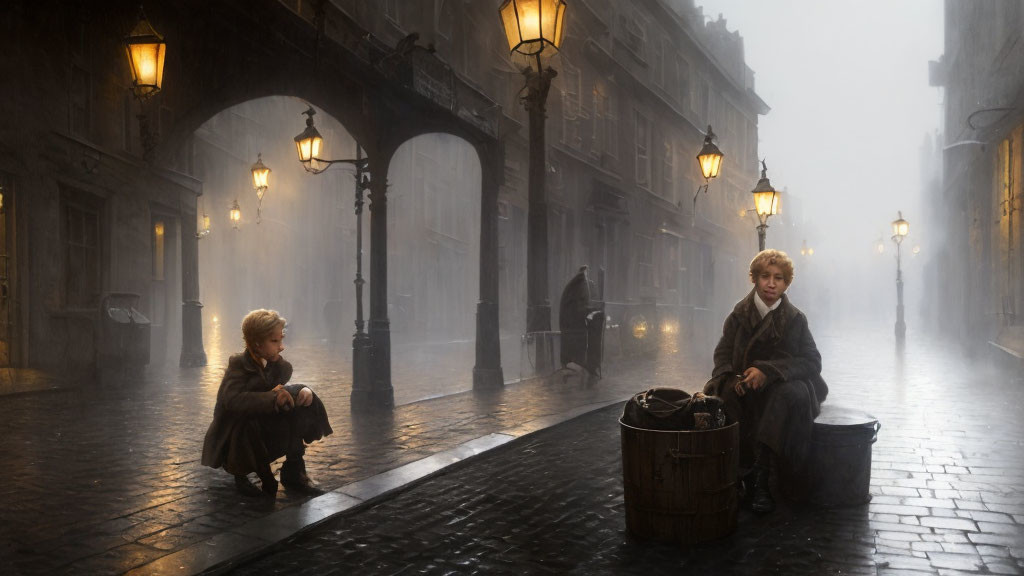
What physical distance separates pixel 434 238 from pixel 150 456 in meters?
21.2

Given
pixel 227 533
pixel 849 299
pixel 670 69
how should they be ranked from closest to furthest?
pixel 227 533 → pixel 670 69 → pixel 849 299

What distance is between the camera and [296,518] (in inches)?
179

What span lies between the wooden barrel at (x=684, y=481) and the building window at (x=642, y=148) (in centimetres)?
2191

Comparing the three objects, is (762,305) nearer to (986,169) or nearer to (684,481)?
(684,481)

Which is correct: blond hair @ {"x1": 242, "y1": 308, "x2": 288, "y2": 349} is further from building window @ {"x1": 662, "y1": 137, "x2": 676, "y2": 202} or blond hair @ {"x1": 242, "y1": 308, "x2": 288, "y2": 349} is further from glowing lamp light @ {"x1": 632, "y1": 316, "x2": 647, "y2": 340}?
building window @ {"x1": 662, "y1": 137, "x2": 676, "y2": 202}

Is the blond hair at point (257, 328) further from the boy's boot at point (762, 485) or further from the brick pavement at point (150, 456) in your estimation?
the boy's boot at point (762, 485)

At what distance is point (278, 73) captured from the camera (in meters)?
9.29

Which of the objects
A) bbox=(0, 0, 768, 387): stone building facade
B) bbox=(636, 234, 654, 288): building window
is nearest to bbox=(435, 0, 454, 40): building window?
bbox=(0, 0, 768, 387): stone building facade

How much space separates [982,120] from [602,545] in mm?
16995

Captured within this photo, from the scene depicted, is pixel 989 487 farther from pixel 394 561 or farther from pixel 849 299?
pixel 849 299

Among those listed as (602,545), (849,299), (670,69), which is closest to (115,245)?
(602,545)

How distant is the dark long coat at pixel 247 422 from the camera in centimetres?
496

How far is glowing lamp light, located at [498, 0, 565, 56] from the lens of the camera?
796 centimetres

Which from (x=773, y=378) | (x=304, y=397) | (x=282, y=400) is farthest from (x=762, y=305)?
(x=282, y=400)
